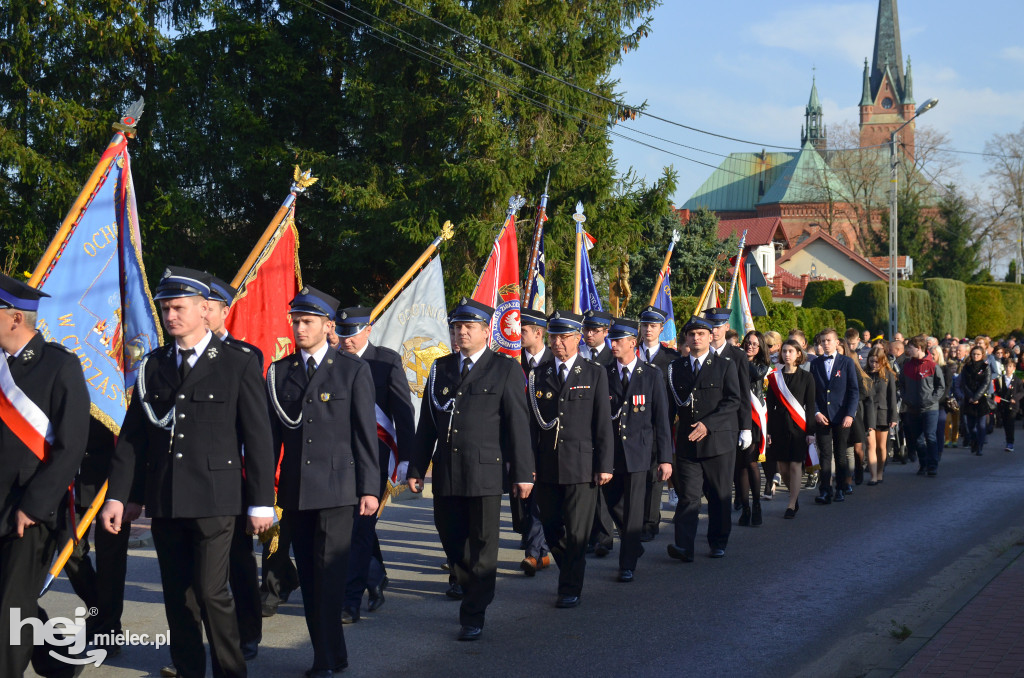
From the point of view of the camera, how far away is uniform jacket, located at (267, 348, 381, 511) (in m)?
5.79

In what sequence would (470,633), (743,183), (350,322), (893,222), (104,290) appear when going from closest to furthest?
(470,633), (104,290), (350,322), (893,222), (743,183)

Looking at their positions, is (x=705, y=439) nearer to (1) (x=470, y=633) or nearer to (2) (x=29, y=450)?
(1) (x=470, y=633)

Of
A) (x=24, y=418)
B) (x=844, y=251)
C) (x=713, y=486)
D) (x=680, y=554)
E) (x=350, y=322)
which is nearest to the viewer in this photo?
(x=24, y=418)

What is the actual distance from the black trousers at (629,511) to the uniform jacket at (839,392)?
187 inches

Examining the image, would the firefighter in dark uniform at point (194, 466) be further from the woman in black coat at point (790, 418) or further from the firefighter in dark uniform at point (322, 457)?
the woman in black coat at point (790, 418)

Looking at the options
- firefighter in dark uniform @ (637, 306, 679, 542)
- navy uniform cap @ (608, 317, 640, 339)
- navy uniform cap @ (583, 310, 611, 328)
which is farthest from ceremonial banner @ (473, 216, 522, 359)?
navy uniform cap @ (608, 317, 640, 339)

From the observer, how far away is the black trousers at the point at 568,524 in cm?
753

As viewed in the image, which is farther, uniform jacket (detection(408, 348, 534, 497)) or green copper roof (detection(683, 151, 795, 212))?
green copper roof (detection(683, 151, 795, 212))

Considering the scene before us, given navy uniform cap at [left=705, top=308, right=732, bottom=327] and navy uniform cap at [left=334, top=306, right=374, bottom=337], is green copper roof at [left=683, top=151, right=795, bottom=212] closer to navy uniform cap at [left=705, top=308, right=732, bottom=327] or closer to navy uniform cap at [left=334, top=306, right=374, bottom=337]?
navy uniform cap at [left=705, top=308, right=732, bottom=327]

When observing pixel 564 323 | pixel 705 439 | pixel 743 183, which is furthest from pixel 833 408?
pixel 743 183

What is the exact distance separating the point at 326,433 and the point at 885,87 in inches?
5860

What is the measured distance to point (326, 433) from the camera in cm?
588

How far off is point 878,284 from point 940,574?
4245cm

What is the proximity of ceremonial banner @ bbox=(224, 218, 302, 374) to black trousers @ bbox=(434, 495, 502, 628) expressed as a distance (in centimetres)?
212
